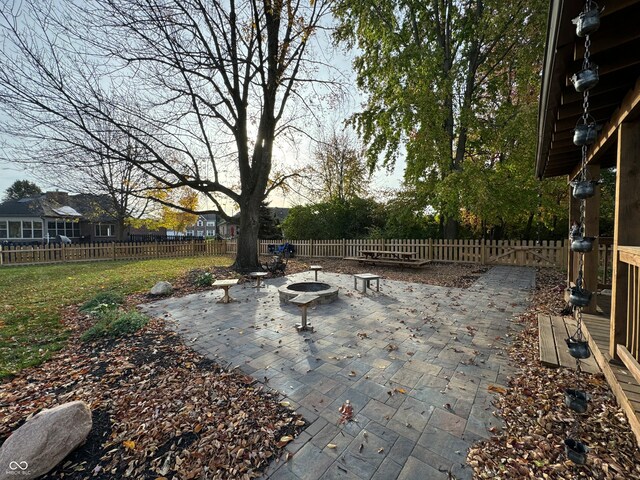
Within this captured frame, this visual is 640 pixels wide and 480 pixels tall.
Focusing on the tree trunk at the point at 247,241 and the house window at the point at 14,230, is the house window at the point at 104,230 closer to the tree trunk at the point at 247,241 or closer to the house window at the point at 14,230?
the house window at the point at 14,230

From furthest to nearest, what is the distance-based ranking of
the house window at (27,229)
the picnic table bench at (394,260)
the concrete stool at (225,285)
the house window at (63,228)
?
the house window at (63,228)
the house window at (27,229)
the picnic table bench at (394,260)
the concrete stool at (225,285)

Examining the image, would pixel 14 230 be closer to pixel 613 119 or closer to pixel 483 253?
pixel 483 253

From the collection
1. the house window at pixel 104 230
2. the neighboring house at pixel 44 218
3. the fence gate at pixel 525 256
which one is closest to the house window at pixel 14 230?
the neighboring house at pixel 44 218

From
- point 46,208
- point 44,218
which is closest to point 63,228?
point 44,218

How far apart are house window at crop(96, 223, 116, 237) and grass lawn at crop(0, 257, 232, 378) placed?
2226cm

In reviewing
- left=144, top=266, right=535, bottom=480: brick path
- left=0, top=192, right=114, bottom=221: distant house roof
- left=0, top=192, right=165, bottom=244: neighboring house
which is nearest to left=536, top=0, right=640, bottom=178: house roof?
left=144, top=266, right=535, bottom=480: brick path

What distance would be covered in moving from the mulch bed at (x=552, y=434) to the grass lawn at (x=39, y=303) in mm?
5358

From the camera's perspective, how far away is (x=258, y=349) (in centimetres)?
382

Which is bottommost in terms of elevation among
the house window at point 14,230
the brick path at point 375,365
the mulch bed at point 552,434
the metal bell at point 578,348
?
the brick path at point 375,365

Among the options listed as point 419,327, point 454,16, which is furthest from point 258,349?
point 454,16

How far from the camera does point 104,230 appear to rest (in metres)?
29.4

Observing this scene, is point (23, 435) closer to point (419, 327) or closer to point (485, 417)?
point (485, 417)

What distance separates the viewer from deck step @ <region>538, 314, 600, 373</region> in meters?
3.02

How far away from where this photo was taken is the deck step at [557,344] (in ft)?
9.91
